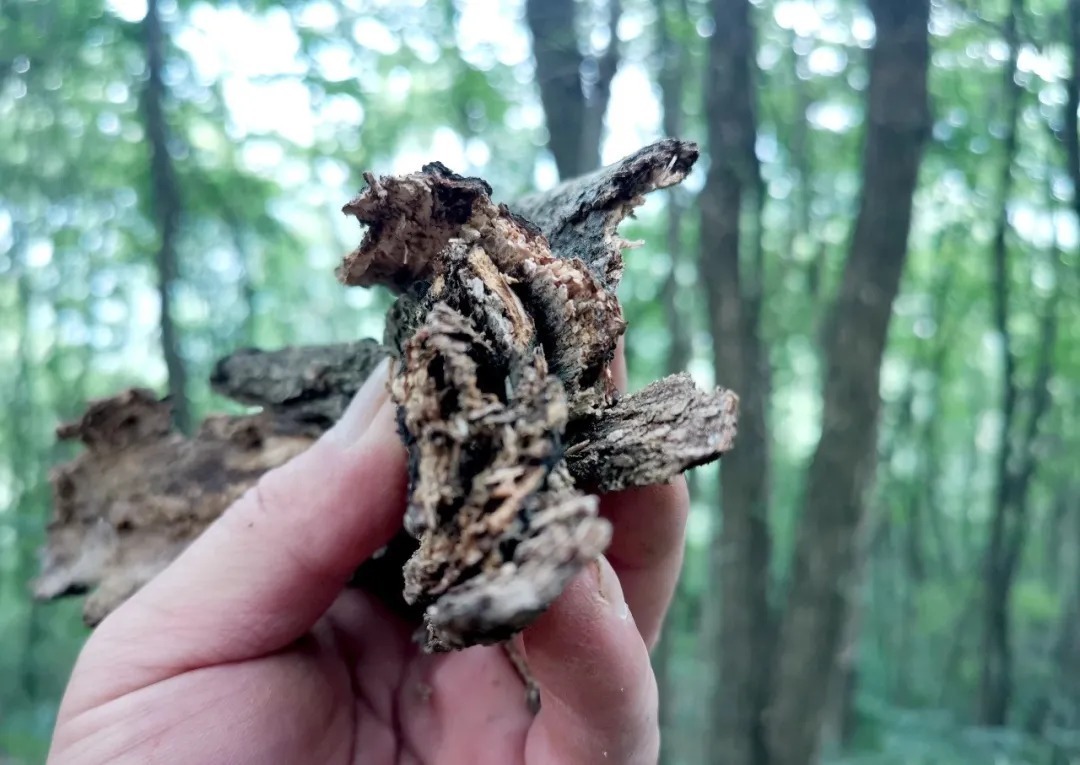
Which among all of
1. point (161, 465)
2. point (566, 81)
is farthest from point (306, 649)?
point (566, 81)

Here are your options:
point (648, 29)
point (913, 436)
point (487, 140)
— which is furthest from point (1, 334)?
point (913, 436)

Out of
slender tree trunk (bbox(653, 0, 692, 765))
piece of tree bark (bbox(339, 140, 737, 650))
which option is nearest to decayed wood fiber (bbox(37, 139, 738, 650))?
piece of tree bark (bbox(339, 140, 737, 650))

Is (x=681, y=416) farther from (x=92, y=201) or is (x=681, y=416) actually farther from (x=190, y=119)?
(x=92, y=201)

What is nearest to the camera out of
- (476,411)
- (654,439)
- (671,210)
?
(476,411)

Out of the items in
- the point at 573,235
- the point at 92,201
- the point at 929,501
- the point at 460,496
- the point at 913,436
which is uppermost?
the point at 92,201

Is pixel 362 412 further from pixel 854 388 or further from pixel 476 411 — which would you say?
pixel 854 388

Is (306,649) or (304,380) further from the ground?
(304,380)
